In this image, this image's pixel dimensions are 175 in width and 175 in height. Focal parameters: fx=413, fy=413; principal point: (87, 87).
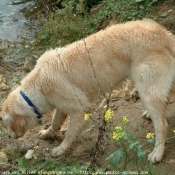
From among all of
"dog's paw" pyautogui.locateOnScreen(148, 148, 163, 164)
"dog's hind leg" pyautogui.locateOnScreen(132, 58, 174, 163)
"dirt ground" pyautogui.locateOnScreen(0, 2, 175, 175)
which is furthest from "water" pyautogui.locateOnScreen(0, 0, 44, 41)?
"dog's paw" pyautogui.locateOnScreen(148, 148, 163, 164)

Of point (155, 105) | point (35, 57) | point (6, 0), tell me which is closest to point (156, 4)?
point (35, 57)

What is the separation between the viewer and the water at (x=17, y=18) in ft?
31.7

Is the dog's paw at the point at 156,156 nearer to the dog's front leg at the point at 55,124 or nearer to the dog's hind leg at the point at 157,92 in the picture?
the dog's hind leg at the point at 157,92

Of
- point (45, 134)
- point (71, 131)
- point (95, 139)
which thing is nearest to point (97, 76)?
point (71, 131)

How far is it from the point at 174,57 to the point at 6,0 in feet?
24.7

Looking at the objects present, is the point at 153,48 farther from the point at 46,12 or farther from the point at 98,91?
the point at 46,12

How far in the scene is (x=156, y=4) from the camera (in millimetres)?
7945

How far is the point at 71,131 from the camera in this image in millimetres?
5176

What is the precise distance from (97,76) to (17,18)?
5.85m

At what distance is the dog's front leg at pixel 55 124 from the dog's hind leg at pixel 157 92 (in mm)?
1282

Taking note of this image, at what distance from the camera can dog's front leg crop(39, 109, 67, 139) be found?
219 inches

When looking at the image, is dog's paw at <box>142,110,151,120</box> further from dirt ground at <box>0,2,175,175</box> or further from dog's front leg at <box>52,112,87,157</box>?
dog's front leg at <box>52,112,87,157</box>

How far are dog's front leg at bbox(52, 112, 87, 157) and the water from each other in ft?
15.5

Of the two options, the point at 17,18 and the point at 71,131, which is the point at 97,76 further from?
the point at 17,18
